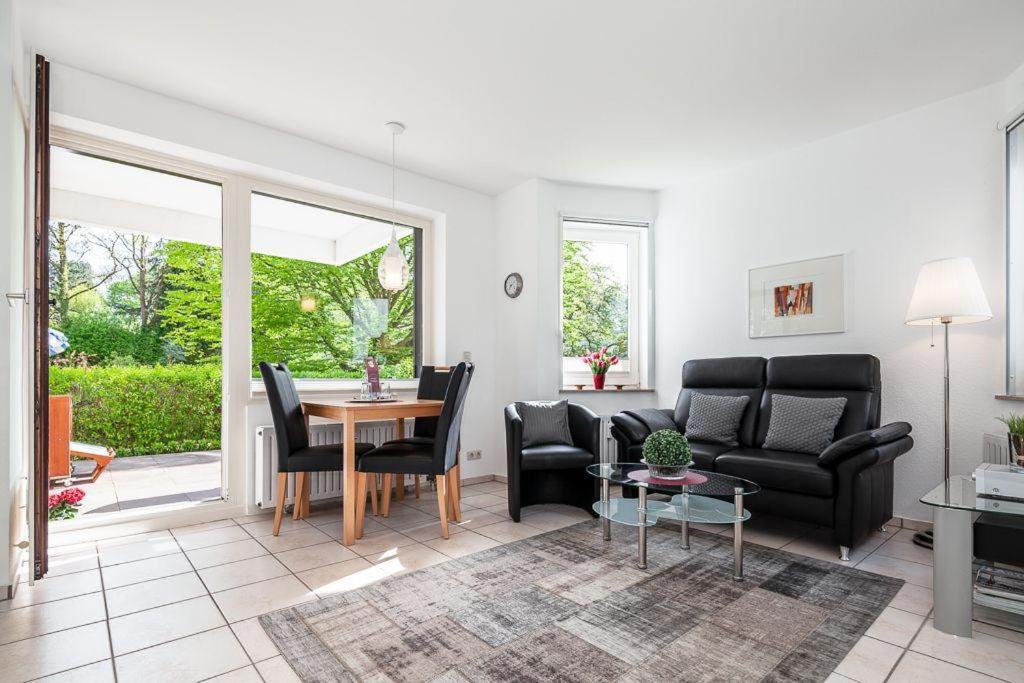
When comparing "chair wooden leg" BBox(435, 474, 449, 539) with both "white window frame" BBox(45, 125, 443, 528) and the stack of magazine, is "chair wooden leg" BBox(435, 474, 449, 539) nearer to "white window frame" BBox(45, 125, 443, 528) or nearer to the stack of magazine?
"white window frame" BBox(45, 125, 443, 528)

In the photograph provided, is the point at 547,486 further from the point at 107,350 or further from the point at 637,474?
the point at 107,350

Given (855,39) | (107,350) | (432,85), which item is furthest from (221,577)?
(855,39)

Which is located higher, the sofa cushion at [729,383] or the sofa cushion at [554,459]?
the sofa cushion at [729,383]

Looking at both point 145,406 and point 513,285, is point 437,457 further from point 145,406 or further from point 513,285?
point 145,406

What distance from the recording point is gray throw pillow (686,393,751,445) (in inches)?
142

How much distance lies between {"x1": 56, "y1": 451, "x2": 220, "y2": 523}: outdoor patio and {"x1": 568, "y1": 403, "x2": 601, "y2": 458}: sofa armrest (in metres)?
2.51

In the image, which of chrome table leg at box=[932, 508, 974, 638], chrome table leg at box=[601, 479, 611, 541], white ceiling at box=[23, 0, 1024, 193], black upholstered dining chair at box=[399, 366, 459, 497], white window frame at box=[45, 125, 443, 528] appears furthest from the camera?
black upholstered dining chair at box=[399, 366, 459, 497]

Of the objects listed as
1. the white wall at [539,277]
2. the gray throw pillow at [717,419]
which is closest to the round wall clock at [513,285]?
the white wall at [539,277]

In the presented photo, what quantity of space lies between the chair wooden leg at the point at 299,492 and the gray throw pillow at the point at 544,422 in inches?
58.2

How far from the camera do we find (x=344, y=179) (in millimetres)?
4023

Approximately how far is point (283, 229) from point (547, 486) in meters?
2.73

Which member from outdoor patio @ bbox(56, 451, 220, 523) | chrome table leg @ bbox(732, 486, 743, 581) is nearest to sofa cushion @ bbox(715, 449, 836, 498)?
chrome table leg @ bbox(732, 486, 743, 581)

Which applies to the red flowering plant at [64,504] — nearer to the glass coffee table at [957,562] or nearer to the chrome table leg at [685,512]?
the chrome table leg at [685,512]

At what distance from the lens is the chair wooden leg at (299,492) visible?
340cm
